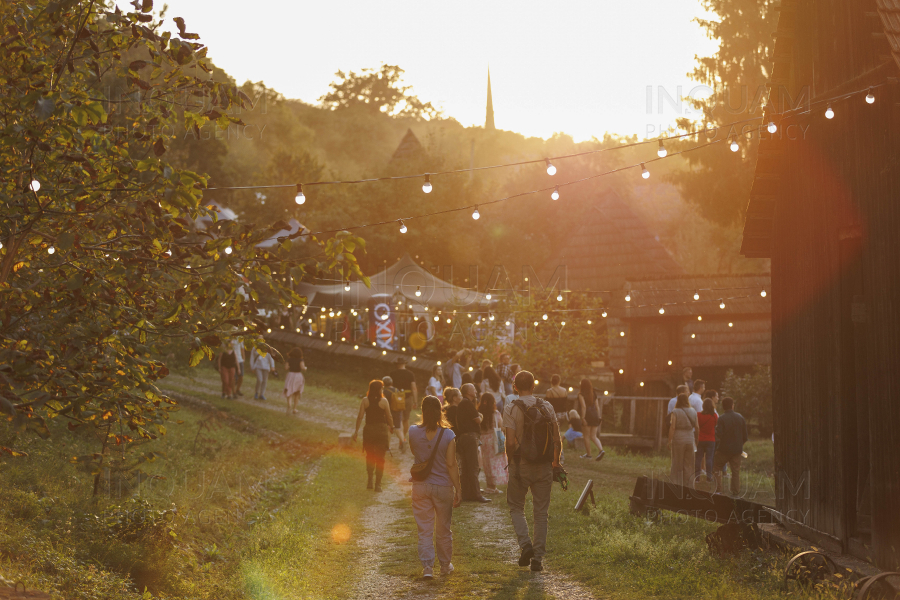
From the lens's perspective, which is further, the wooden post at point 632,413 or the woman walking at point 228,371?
the woman walking at point 228,371

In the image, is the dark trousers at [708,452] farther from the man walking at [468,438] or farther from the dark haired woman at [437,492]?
the dark haired woman at [437,492]

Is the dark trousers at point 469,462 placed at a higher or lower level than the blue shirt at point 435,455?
lower

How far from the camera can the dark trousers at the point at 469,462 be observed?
13.0 metres

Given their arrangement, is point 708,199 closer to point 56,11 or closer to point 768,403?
point 768,403

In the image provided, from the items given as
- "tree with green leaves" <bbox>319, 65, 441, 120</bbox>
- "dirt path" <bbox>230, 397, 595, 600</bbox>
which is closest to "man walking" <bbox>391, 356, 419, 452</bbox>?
"dirt path" <bbox>230, 397, 595, 600</bbox>

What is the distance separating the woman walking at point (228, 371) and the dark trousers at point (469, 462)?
1216 cm

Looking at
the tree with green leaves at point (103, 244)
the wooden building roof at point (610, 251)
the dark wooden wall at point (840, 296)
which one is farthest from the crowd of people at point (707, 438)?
the wooden building roof at point (610, 251)

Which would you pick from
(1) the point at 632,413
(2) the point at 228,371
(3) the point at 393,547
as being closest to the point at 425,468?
(3) the point at 393,547

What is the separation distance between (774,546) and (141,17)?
8900 millimetres

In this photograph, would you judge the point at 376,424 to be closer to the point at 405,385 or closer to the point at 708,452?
the point at 405,385

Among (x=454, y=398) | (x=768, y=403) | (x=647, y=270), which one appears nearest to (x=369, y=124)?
(x=647, y=270)

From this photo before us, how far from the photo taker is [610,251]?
120ft

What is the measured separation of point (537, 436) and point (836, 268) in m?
4.16

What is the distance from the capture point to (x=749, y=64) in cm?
2784
